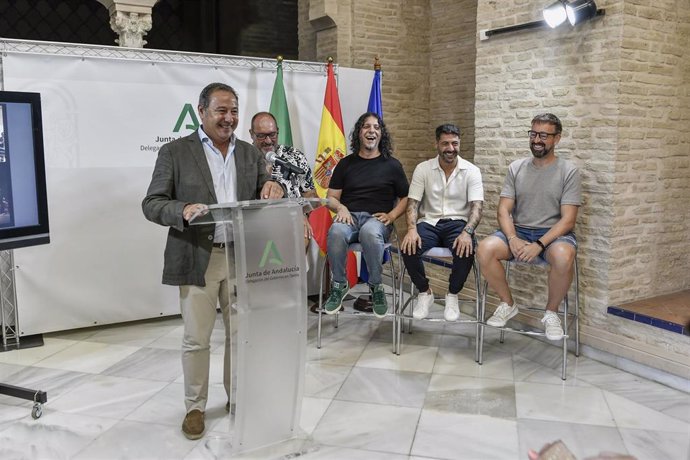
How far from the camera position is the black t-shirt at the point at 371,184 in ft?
14.1

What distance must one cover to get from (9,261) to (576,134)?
380cm

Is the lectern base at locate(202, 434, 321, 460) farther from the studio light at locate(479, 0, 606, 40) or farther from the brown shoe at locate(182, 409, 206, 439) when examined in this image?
the studio light at locate(479, 0, 606, 40)

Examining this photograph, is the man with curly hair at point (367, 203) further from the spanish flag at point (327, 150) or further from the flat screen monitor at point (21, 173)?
the flat screen monitor at point (21, 173)

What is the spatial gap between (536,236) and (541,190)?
289mm

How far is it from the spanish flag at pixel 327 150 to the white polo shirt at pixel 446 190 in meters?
1.00

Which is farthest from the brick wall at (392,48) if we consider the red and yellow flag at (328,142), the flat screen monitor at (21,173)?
the flat screen monitor at (21,173)

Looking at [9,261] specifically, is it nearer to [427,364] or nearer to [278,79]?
[278,79]

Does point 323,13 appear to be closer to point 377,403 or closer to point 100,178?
point 100,178

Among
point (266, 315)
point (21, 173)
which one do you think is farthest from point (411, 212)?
point (21, 173)

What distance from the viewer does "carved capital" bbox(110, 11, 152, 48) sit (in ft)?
19.8

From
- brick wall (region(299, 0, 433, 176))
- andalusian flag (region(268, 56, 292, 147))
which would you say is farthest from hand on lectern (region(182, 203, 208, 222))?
brick wall (region(299, 0, 433, 176))

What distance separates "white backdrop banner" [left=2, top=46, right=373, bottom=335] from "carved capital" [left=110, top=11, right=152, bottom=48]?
67.5 inches

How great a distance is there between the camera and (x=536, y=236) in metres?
4.02

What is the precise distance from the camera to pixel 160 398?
3.41m
